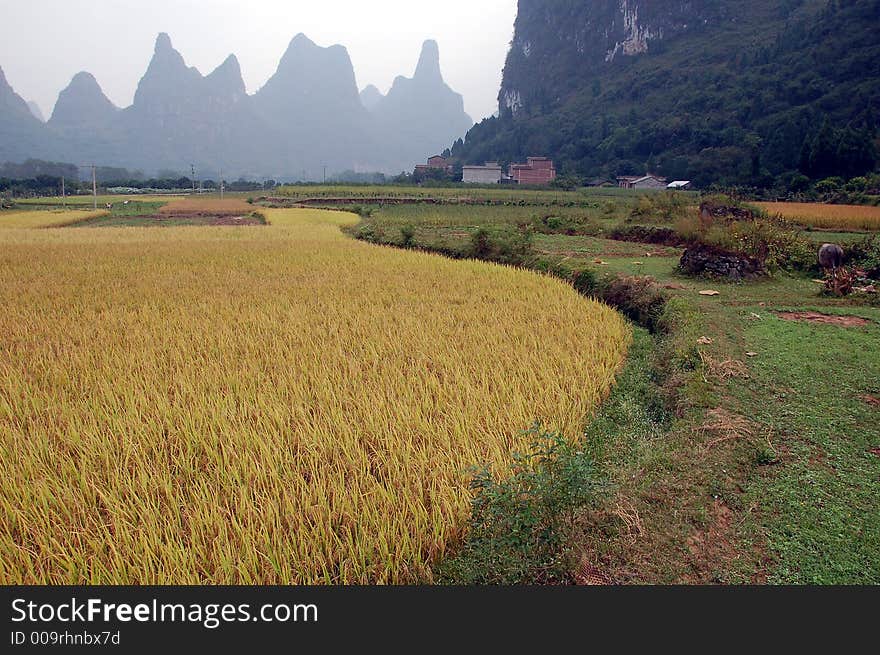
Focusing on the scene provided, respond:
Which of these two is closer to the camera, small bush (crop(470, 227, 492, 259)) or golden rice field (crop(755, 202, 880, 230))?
small bush (crop(470, 227, 492, 259))

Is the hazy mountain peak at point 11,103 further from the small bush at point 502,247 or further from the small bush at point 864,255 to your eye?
the small bush at point 864,255

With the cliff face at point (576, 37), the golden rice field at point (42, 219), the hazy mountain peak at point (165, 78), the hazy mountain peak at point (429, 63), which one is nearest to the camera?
the golden rice field at point (42, 219)

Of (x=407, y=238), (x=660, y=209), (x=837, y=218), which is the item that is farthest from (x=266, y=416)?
(x=837, y=218)

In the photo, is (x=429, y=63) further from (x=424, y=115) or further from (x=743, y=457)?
(x=743, y=457)

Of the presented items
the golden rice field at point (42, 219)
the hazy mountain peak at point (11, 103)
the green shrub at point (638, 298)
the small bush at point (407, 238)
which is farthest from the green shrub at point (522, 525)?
the hazy mountain peak at point (11, 103)

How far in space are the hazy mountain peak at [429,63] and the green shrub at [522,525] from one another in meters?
210

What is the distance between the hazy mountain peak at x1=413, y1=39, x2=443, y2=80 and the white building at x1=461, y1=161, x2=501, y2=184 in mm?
152316

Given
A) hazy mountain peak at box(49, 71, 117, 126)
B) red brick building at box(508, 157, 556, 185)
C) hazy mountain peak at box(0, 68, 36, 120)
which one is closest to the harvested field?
red brick building at box(508, 157, 556, 185)

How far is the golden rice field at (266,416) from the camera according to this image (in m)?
2.39

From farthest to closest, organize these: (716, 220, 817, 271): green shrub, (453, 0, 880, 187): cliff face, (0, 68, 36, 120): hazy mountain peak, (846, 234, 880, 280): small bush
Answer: (0, 68, 36, 120): hazy mountain peak < (453, 0, 880, 187): cliff face < (716, 220, 817, 271): green shrub < (846, 234, 880, 280): small bush

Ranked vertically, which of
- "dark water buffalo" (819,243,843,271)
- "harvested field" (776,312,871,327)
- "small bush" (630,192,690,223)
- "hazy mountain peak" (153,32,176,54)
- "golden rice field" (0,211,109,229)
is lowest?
"harvested field" (776,312,871,327)

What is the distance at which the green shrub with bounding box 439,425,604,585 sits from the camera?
2.36 m

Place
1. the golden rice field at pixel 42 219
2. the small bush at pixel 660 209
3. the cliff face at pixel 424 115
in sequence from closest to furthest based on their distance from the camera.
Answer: the small bush at pixel 660 209 < the golden rice field at pixel 42 219 < the cliff face at pixel 424 115

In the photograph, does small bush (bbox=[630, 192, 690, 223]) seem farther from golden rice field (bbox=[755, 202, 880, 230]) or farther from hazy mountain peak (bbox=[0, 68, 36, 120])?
hazy mountain peak (bbox=[0, 68, 36, 120])
